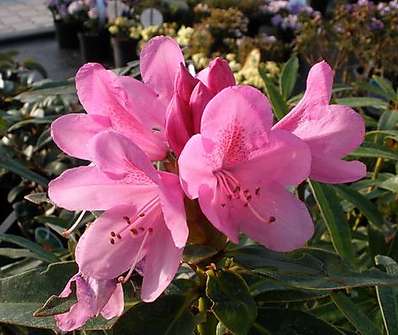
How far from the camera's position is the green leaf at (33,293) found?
0.66 m

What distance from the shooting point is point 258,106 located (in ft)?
1.73

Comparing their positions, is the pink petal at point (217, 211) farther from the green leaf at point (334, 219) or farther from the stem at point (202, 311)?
the green leaf at point (334, 219)

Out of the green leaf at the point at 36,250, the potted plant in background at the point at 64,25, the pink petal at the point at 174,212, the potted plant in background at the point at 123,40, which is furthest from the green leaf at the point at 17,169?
the potted plant in background at the point at 64,25

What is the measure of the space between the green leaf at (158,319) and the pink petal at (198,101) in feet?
0.66

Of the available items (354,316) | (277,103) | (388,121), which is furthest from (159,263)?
(388,121)

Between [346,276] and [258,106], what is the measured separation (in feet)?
0.67

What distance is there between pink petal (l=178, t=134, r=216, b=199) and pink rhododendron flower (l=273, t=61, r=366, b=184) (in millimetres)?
82

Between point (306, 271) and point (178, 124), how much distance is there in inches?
7.6

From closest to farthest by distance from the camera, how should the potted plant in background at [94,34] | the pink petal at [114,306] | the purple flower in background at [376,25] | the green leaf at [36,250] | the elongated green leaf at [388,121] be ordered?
the pink petal at [114,306]
the green leaf at [36,250]
the elongated green leaf at [388,121]
the purple flower in background at [376,25]
the potted plant in background at [94,34]

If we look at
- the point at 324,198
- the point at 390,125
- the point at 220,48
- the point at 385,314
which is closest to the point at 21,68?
the point at 390,125

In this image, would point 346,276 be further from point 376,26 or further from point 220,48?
point 220,48

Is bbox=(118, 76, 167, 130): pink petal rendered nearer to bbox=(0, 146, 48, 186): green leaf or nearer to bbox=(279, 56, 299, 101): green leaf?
bbox=(0, 146, 48, 186): green leaf

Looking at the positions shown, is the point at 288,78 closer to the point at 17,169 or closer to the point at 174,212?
the point at 17,169

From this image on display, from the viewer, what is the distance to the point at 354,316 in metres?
0.78
